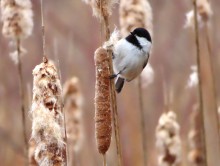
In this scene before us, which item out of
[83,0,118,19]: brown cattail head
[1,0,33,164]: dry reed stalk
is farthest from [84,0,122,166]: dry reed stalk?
[1,0,33,164]: dry reed stalk

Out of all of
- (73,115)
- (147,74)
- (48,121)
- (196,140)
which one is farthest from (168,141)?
(48,121)

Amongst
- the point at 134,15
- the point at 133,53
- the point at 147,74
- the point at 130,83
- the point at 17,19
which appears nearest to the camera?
the point at 133,53

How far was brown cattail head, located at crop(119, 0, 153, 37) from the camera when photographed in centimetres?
226

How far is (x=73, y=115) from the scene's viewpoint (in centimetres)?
255

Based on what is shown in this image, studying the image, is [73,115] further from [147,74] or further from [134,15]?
[134,15]

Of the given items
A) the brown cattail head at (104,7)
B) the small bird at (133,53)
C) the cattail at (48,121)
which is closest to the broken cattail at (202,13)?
the small bird at (133,53)

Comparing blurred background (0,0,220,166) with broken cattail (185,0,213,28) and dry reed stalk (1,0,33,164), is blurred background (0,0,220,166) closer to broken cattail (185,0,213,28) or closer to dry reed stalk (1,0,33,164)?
broken cattail (185,0,213,28)

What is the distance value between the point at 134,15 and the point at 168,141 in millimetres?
466

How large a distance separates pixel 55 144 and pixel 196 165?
1.26m

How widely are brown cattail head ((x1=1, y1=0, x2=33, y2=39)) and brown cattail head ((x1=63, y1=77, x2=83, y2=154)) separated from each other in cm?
44

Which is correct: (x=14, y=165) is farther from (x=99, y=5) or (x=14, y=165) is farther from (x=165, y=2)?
(x=99, y=5)

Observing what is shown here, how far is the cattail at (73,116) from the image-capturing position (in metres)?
2.49

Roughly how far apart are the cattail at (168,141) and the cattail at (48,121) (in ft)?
3.04

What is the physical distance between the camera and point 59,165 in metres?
1.28
